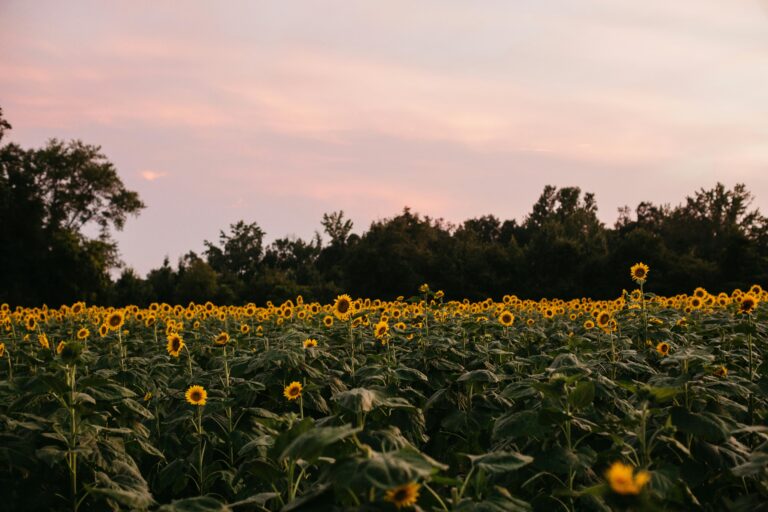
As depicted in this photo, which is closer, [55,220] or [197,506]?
[197,506]

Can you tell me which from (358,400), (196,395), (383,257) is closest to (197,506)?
(358,400)

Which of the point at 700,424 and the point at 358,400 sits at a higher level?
the point at 358,400

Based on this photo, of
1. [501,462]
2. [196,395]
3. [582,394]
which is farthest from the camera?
[196,395]

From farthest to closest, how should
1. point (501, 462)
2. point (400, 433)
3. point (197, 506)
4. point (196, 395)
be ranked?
point (196, 395) < point (400, 433) < point (501, 462) < point (197, 506)

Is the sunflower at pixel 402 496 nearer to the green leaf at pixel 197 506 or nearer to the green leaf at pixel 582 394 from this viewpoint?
the green leaf at pixel 197 506

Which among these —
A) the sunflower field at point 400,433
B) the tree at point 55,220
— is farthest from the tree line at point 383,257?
the sunflower field at point 400,433

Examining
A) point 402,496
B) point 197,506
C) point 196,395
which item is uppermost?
point 402,496

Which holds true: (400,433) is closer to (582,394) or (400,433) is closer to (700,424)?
(582,394)

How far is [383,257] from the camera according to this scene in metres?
43.0

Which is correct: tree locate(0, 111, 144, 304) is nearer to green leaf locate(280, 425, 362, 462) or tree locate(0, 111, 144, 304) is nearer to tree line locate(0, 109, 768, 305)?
tree line locate(0, 109, 768, 305)

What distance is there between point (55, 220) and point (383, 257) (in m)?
26.7

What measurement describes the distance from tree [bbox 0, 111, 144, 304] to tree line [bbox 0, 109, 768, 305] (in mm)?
80

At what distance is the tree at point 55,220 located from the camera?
42688mm

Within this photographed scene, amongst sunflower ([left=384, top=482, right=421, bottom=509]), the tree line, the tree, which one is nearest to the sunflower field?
sunflower ([left=384, top=482, right=421, bottom=509])
